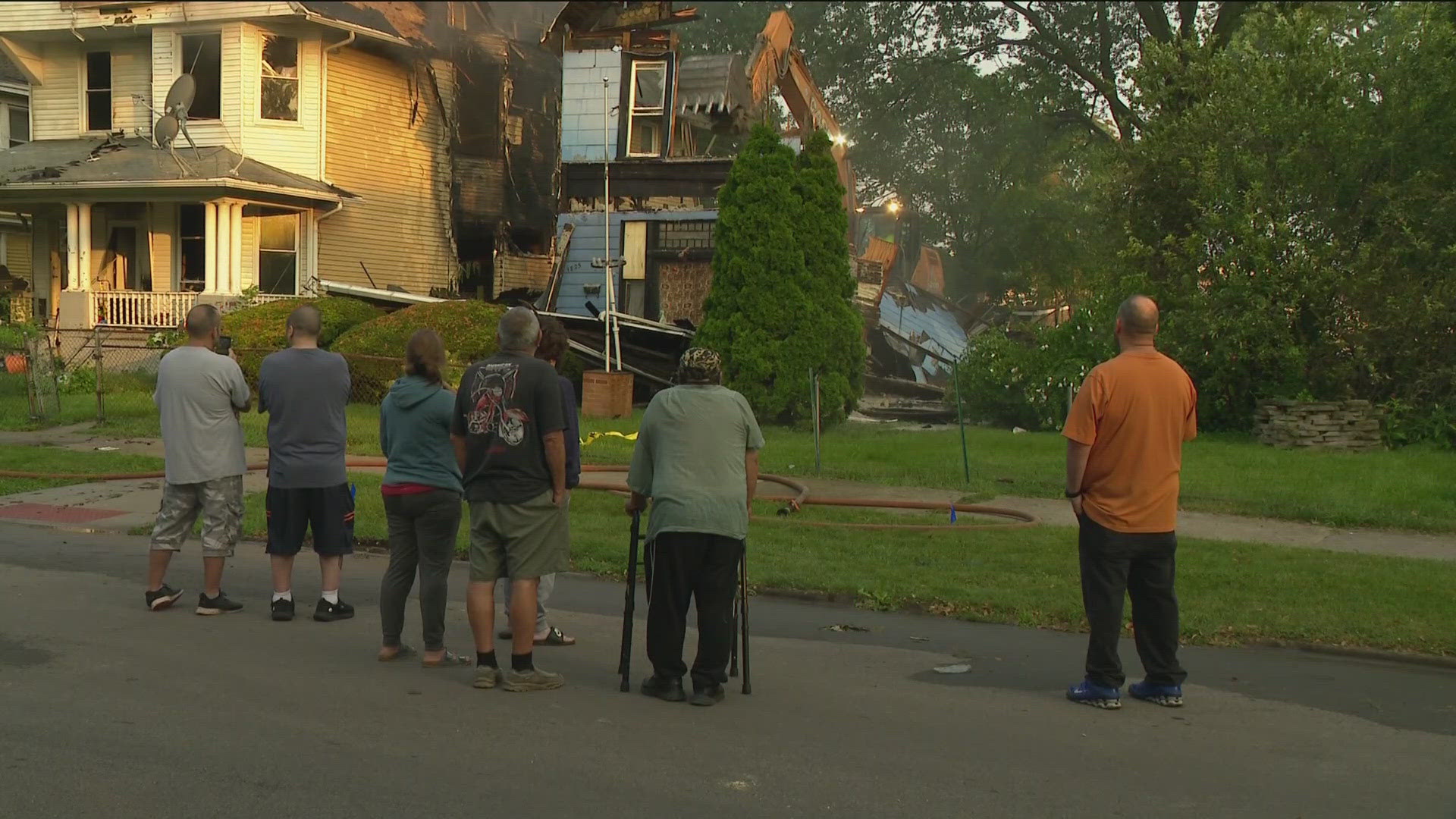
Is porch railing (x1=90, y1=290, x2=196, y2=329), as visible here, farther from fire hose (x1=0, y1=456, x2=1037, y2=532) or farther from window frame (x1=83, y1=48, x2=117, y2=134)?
fire hose (x1=0, y1=456, x2=1037, y2=532)

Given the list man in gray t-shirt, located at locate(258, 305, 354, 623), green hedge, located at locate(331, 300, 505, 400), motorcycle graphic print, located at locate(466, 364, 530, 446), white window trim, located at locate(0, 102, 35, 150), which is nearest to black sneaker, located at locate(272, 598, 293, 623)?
man in gray t-shirt, located at locate(258, 305, 354, 623)

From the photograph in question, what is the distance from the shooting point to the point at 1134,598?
20.5 ft

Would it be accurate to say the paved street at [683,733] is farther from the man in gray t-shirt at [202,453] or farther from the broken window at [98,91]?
the broken window at [98,91]

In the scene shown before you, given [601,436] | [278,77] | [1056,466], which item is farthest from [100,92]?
[1056,466]

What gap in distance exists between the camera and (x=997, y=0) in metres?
32.8

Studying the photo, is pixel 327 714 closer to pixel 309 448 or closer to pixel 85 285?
pixel 309 448

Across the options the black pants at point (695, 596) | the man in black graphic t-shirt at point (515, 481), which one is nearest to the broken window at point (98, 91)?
the man in black graphic t-shirt at point (515, 481)

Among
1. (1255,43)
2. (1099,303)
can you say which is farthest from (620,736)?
(1255,43)

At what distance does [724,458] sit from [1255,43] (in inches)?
688

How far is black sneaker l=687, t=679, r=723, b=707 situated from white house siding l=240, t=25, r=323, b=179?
2148 centimetres

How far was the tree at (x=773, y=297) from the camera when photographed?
18.5m

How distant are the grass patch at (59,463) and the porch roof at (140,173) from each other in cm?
956

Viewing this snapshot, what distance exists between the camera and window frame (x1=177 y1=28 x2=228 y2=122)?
81.1ft

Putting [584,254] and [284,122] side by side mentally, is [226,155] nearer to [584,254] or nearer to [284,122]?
[284,122]
